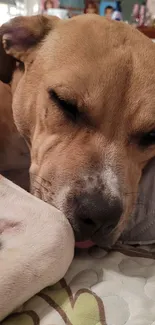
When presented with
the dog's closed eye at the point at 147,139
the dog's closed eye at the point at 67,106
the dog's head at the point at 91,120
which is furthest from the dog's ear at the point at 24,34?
the dog's closed eye at the point at 147,139

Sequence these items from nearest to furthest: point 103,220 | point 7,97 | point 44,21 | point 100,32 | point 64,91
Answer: point 103,220, point 64,91, point 100,32, point 44,21, point 7,97

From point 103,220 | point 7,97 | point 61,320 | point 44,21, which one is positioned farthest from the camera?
point 7,97

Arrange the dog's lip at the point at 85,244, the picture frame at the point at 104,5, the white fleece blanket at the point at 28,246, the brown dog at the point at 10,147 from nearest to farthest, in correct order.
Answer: the white fleece blanket at the point at 28,246 < the dog's lip at the point at 85,244 < the brown dog at the point at 10,147 < the picture frame at the point at 104,5

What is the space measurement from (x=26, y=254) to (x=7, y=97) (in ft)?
2.74

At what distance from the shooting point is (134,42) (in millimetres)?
1421

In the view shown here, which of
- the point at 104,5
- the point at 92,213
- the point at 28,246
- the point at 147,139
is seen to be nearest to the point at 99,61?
the point at 147,139

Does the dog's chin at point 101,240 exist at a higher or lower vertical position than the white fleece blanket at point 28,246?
lower

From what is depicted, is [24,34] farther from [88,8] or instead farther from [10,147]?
[88,8]

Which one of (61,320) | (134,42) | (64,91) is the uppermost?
(134,42)

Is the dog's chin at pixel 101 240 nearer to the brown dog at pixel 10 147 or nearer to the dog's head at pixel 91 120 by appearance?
the dog's head at pixel 91 120

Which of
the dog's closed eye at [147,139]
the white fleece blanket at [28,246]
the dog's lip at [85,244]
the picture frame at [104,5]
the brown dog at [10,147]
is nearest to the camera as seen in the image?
the white fleece blanket at [28,246]

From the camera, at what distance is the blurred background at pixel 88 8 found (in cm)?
401

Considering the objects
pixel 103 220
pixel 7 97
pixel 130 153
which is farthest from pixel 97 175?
pixel 7 97

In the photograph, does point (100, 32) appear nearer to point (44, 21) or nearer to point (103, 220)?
point (44, 21)
